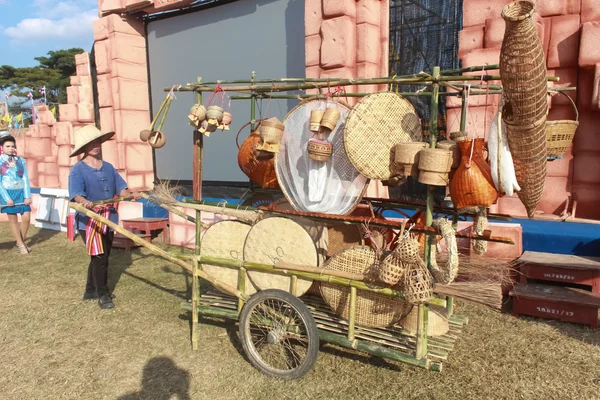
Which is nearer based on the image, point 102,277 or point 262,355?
point 262,355

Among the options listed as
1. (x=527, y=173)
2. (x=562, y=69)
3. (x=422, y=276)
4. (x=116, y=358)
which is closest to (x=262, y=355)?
(x=116, y=358)

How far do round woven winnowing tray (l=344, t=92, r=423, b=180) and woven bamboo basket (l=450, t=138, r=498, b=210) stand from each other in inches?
17.8

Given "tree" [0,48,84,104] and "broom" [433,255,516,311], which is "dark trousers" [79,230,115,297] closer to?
"broom" [433,255,516,311]

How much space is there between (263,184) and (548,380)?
2.45 metres

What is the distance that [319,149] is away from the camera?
9.08 feet

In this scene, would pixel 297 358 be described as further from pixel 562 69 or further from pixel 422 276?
pixel 562 69

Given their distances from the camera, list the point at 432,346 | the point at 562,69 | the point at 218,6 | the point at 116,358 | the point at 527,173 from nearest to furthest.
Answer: the point at 527,173
the point at 432,346
the point at 116,358
the point at 562,69
the point at 218,6

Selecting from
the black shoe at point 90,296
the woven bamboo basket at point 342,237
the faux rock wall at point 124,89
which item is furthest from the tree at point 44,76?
the woven bamboo basket at point 342,237

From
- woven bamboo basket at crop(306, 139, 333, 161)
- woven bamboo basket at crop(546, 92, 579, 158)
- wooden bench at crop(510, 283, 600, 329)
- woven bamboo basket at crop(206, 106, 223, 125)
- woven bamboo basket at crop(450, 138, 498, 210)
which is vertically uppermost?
woven bamboo basket at crop(206, 106, 223, 125)

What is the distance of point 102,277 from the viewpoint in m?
4.39

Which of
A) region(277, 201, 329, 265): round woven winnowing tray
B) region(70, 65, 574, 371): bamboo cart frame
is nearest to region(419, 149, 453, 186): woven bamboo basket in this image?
region(70, 65, 574, 371): bamboo cart frame

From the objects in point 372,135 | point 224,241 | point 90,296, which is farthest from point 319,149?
point 90,296

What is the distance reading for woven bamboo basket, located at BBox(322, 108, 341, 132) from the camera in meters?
2.74

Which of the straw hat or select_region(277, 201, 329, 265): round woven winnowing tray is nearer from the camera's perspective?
select_region(277, 201, 329, 265): round woven winnowing tray
